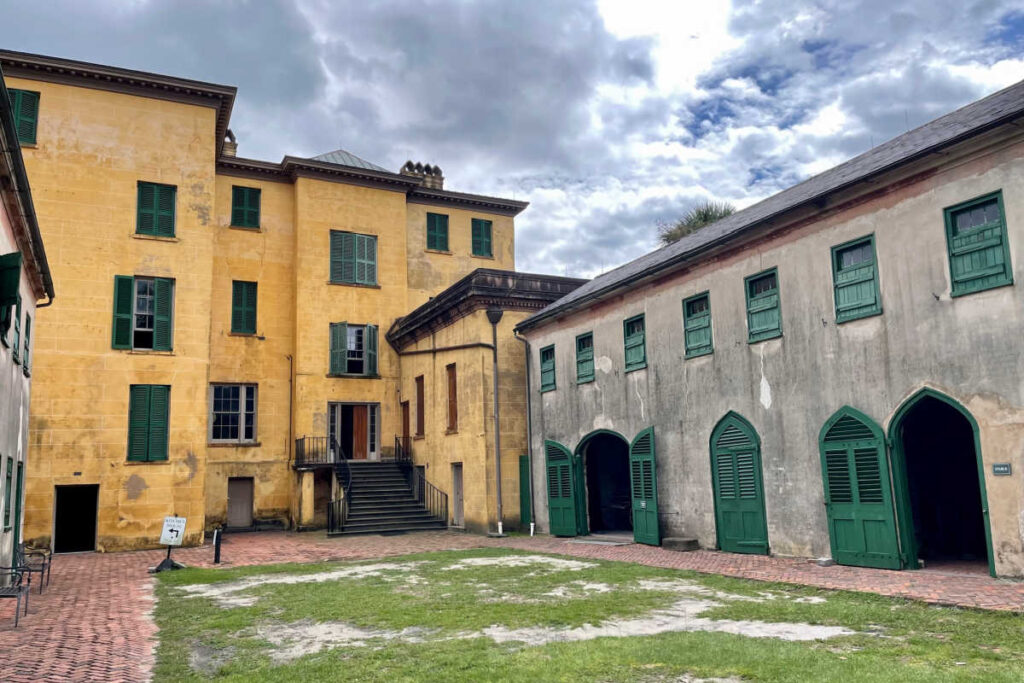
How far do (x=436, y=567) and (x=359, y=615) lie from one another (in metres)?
4.87

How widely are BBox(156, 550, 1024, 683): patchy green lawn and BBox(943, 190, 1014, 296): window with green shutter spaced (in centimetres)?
461

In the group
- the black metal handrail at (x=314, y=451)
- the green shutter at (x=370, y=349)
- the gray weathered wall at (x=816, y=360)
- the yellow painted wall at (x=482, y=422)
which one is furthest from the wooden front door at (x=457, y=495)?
the green shutter at (x=370, y=349)

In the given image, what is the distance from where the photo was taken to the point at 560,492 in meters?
20.0

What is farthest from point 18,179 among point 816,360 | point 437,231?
point 437,231

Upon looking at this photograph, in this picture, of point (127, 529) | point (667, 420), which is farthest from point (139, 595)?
point (667, 420)

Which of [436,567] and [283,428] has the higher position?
[283,428]

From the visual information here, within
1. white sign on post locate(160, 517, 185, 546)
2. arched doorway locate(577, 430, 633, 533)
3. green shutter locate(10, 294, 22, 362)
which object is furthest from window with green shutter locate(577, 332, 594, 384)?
green shutter locate(10, 294, 22, 362)

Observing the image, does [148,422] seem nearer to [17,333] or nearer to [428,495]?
[17,333]

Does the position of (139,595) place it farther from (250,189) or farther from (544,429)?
(250,189)

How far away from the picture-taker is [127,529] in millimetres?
20203

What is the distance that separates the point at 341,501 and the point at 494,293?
7580 millimetres

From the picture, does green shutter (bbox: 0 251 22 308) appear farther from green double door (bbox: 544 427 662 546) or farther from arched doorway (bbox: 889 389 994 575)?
arched doorway (bbox: 889 389 994 575)

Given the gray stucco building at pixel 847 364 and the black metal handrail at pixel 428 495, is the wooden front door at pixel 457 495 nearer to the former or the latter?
the black metal handrail at pixel 428 495

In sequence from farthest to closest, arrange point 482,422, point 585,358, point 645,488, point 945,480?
1. point 482,422
2. point 585,358
3. point 645,488
4. point 945,480
